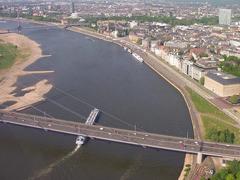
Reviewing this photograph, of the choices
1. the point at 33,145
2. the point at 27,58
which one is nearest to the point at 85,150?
the point at 33,145

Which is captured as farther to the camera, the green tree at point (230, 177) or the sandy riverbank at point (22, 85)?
the sandy riverbank at point (22, 85)

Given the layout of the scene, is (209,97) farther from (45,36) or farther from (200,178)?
(45,36)

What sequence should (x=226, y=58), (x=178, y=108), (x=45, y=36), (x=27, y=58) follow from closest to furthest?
(x=178, y=108)
(x=226, y=58)
(x=27, y=58)
(x=45, y=36)

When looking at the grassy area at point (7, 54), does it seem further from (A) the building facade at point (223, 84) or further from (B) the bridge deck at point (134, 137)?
(A) the building facade at point (223, 84)

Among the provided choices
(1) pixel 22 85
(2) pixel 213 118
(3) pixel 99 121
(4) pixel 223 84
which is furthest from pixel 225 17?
(3) pixel 99 121

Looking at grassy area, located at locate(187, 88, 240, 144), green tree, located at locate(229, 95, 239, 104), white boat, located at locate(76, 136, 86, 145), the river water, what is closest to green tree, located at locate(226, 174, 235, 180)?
the river water

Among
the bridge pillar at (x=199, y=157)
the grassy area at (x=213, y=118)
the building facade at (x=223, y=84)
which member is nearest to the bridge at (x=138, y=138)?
the bridge pillar at (x=199, y=157)

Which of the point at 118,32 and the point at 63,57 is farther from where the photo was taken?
the point at 118,32

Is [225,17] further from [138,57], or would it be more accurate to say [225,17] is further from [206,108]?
[206,108]
